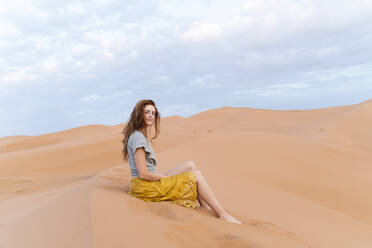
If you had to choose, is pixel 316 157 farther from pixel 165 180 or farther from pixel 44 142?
pixel 44 142

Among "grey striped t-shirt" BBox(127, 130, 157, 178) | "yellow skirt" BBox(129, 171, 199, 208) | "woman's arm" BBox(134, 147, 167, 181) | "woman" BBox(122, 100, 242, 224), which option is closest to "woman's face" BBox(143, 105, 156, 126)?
"woman" BBox(122, 100, 242, 224)

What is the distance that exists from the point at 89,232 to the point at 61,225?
21.9 inches

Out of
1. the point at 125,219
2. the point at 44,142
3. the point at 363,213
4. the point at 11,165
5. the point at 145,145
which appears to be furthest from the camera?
the point at 44,142

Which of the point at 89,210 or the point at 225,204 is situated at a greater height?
the point at 89,210

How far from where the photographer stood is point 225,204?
4961 mm

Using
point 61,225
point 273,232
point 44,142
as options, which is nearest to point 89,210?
point 61,225

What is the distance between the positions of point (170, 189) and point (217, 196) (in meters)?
1.48

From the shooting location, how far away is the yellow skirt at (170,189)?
4023 mm

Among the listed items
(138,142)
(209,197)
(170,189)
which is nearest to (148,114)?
(138,142)

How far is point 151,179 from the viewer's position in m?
4.02

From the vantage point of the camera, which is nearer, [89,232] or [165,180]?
[89,232]

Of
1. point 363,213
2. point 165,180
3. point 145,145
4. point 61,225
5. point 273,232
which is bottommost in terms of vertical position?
point 363,213

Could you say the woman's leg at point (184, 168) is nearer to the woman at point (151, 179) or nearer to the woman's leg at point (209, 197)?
the woman at point (151, 179)

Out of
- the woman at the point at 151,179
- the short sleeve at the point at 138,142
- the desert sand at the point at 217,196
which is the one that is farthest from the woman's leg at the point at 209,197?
the short sleeve at the point at 138,142
